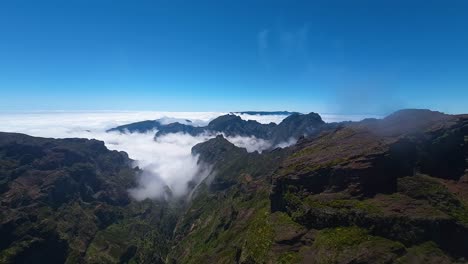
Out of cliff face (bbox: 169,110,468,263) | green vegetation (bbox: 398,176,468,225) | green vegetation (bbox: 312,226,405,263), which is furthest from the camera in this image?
green vegetation (bbox: 398,176,468,225)

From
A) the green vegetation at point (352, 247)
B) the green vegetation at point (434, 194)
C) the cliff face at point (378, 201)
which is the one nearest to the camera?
the green vegetation at point (352, 247)

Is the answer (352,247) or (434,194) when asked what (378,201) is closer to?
(434,194)

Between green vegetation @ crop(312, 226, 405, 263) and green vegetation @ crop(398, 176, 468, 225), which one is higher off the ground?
green vegetation @ crop(398, 176, 468, 225)

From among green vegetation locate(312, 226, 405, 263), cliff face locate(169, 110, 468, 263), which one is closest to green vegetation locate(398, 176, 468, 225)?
cliff face locate(169, 110, 468, 263)

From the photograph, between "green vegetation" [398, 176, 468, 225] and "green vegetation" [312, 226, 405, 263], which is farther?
"green vegetation" [398, 176, 468, 225]

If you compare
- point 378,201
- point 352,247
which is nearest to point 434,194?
point 378,201

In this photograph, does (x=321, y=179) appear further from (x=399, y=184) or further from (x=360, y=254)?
(x=360, y=254)

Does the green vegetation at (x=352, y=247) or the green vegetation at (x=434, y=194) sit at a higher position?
the green vegetation at (x=434, y=194)

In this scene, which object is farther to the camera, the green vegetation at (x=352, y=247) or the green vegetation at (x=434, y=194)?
the green vegetation at (x=434, y=194)

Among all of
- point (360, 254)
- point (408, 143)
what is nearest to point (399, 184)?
point (408, 143)

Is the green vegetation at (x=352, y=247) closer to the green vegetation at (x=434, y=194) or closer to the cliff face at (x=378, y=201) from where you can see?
the cliff face at (x=378, y=201)

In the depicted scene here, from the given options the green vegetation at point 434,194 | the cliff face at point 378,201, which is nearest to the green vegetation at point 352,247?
the cliff face at point 378,201

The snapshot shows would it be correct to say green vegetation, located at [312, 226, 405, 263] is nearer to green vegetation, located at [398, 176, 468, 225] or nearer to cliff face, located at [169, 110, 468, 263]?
cliff face, located at [169, 110, 468, 263]
